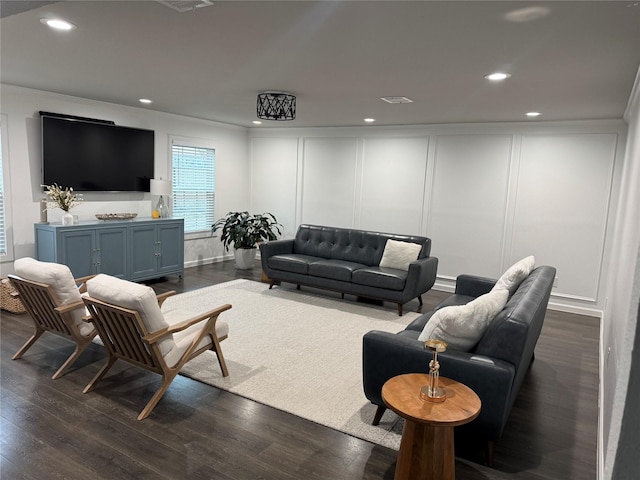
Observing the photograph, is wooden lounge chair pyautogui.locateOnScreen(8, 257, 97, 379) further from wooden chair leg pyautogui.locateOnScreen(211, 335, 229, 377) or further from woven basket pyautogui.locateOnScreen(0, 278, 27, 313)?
woven basket pyautogui.locateOnScreen(0, 278, 27, 313)

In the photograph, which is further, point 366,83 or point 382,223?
point 382,223

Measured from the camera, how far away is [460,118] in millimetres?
5828

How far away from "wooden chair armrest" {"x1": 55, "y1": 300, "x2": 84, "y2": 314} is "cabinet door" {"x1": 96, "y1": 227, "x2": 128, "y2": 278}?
2355mm

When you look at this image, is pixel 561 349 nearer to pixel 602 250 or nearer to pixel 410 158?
pixel 602 250

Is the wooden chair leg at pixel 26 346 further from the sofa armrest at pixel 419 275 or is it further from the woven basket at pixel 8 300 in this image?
the sofa armrest at pixel 419 275

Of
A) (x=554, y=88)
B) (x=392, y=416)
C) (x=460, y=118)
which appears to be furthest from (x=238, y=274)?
(x=554, y=88)

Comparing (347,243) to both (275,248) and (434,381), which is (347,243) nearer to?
(275,248)

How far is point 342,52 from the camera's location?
2.99 meters

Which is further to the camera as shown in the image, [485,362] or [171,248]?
[171,248]

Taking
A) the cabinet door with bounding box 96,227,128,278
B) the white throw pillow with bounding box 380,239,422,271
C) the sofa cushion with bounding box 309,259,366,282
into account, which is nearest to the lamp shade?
the cabinet door with bounding box 96,227,128,278

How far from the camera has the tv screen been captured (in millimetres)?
5328

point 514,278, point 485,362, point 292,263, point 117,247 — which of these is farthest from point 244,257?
point 485,362

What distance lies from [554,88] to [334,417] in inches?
128

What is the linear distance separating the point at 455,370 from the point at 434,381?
312 millimetres
